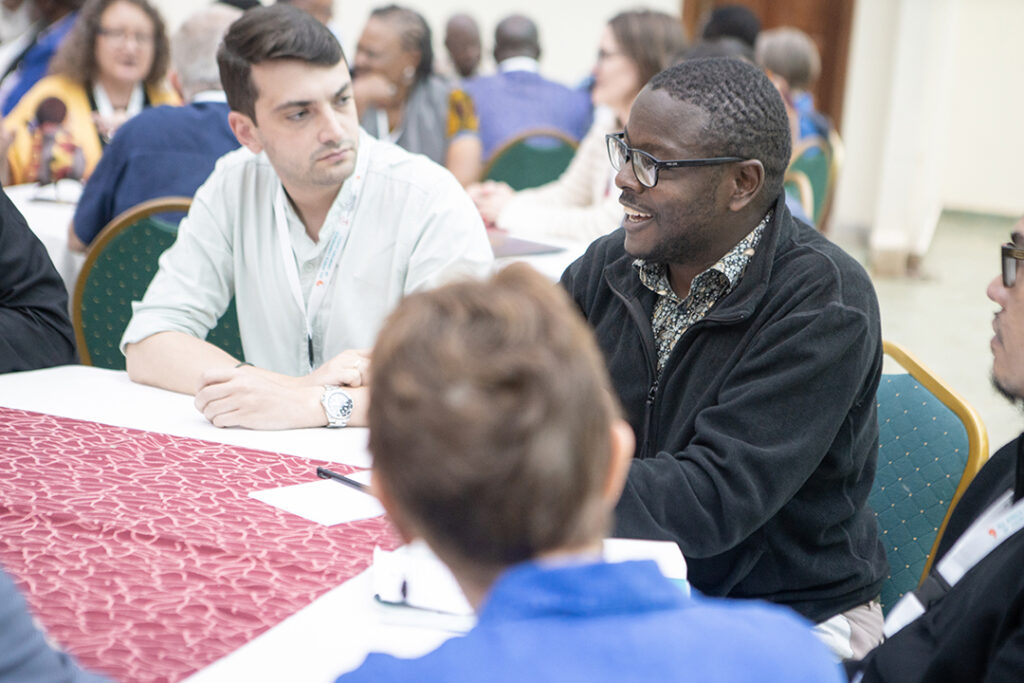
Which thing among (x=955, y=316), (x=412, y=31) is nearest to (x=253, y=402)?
(x=412, y=31)

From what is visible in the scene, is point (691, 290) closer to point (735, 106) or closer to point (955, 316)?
point (735, 106)

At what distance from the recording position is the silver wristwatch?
1.79m

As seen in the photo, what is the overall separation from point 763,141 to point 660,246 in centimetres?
23

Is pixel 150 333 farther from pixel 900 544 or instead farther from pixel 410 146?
pixel 410 146

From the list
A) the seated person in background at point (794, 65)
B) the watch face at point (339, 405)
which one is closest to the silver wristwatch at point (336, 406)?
the watch face at point (339, 405)

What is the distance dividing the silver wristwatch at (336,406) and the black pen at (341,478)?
25cm

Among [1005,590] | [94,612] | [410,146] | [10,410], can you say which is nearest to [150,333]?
[10,410]

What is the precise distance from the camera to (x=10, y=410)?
69.2 inches

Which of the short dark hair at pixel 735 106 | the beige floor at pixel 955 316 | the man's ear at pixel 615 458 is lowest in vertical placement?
the beige floor at pixel 955 316

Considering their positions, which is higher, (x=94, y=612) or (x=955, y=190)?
(x=94, y=612)

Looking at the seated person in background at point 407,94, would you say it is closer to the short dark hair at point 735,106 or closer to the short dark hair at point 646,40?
the short dark hair at point 646,40

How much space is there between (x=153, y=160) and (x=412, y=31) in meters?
1.96

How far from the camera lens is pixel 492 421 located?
659mm

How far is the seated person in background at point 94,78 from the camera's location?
14.1 ft
